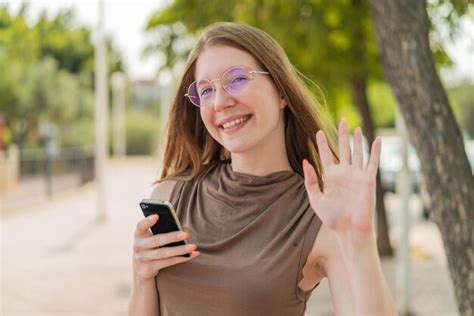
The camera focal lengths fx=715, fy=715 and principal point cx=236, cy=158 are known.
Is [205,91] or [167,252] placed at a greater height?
[205,91]

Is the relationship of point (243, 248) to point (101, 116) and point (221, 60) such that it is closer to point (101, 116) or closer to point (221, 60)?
point (221, 60)

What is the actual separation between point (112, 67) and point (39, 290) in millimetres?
42037

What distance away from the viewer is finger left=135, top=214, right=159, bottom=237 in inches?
79.4

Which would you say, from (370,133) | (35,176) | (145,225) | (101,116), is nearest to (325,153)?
(145,225)

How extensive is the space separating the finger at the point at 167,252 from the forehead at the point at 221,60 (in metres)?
0.52

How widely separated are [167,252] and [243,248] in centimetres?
21

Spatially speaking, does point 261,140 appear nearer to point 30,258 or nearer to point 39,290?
point 39,290

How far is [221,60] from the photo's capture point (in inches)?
83.9

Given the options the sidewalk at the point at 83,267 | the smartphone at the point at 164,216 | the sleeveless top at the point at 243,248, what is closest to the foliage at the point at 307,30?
the sidewalk at the point at 83,267

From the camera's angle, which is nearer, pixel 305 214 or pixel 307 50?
pixel 305 214

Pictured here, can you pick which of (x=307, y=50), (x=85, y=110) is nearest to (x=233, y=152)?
(x=307, y=50)

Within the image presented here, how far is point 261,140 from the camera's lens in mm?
2172

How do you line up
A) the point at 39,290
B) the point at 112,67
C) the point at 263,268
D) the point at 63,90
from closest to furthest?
the point at 263,268, the point at 39,290, the point at 63,90, the point at 112,67

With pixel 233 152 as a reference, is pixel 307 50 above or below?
above
